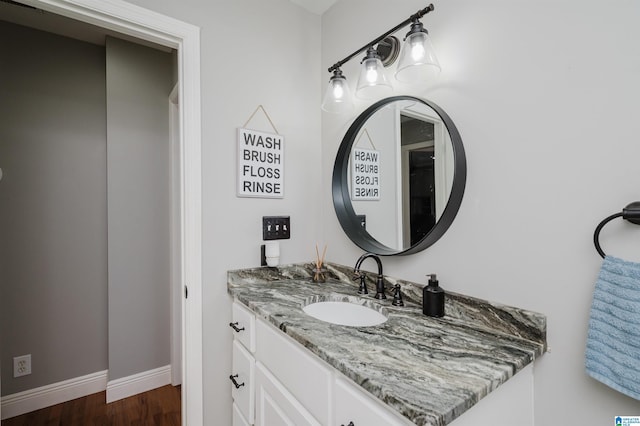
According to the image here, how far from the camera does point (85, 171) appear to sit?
1992mm

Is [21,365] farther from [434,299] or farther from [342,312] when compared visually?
[434,299]

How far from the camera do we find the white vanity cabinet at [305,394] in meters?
0.67

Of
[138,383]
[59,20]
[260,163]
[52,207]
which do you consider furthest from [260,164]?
[138,383]

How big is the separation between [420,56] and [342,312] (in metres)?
1.06

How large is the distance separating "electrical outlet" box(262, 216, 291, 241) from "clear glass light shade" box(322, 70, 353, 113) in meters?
0.64

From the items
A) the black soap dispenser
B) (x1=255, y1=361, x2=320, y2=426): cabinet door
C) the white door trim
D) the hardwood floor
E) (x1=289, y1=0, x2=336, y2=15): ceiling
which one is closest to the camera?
(x1=255, y1=361, x2=320, y2=426): cabinet door

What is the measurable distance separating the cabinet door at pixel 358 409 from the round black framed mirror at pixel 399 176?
618 mm

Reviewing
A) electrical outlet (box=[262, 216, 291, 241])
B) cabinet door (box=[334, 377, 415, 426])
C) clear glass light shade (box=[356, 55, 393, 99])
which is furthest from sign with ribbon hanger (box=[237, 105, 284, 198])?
cabinet door (box=[334, 377, 415, 426])

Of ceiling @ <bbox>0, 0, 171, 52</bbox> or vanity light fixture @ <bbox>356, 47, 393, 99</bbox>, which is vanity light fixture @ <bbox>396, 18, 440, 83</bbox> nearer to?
vanity light fixture @ <bbox>356, 47, 393, 99</bbox>

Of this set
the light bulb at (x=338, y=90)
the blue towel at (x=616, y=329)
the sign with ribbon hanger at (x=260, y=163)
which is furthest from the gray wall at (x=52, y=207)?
the blue towel at (x=616, y=329)

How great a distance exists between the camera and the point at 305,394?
0.85m

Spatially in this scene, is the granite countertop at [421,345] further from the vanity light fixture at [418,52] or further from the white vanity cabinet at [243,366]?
the vanity light fixture at [418,52]

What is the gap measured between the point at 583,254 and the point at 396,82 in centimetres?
93

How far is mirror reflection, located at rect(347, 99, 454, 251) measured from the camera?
111 cm
